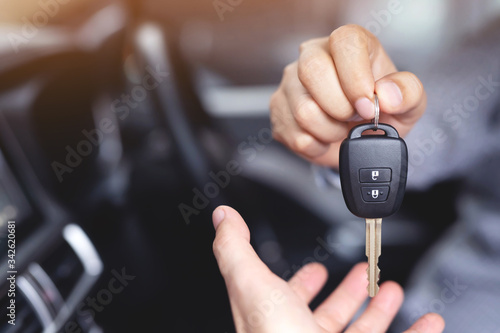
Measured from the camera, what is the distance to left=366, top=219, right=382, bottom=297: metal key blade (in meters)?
0.58

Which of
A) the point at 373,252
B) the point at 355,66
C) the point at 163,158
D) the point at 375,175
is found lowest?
the point at 163,158

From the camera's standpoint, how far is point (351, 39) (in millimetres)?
560

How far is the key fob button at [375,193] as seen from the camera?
549 mm

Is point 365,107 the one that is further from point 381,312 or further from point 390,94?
point 381,312

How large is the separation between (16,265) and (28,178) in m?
0.14

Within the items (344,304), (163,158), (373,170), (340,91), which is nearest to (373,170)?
(373,170)

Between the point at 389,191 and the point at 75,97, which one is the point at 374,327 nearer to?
the point at 389,191

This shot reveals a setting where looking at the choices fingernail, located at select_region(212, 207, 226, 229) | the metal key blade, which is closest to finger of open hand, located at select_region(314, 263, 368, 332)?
the metal key blade

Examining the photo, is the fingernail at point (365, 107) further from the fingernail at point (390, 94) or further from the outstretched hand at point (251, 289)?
the outstretched hand at point (251, 289)

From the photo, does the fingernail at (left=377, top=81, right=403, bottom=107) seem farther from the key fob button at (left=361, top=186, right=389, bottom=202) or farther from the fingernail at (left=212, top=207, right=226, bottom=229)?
the fingernail at (left=212, top=207, right=226, bottom=229)

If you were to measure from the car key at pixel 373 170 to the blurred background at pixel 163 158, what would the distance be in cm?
39

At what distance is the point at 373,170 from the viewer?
54cm

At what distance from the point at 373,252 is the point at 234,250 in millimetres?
189

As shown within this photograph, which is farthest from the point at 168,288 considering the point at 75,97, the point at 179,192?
the point at 75,97
